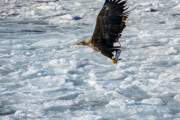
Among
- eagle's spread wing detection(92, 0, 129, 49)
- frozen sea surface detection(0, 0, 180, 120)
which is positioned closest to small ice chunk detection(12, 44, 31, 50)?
frozen sea surface detection(0, 0, 180, 120)

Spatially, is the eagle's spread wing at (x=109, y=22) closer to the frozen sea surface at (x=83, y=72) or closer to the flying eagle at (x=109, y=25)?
the flying eagle at (x=109, y=25)

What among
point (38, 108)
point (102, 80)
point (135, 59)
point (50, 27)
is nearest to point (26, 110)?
point (38, 108)

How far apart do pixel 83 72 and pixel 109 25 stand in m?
2.06

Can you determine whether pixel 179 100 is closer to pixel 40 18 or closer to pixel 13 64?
pixel 13 64

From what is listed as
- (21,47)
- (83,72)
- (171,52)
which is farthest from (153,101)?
(21,47)

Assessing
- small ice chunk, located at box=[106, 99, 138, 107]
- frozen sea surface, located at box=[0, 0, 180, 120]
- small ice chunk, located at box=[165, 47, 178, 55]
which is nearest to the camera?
frozen sea surface, located at box=[0, 0, 180, 120]

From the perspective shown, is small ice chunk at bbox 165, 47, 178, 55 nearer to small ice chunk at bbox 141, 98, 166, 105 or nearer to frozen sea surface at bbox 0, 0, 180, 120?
frozen sea surface at bbox 0, 0, 180, 120

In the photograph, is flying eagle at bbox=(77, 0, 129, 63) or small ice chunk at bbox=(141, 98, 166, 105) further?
small ice chunk at bbox=(141, 98, 166, 105)

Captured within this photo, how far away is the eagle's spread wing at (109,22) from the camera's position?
4570 mm

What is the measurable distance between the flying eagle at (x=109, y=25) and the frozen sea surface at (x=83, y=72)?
0.31 metres

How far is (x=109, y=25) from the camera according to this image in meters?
4.69

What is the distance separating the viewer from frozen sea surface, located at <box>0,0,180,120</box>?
15.9 feet

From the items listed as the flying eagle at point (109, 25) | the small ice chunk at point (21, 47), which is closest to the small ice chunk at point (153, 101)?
the flying eagle at point (109, 25)

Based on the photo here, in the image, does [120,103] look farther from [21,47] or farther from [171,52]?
[21,47]
